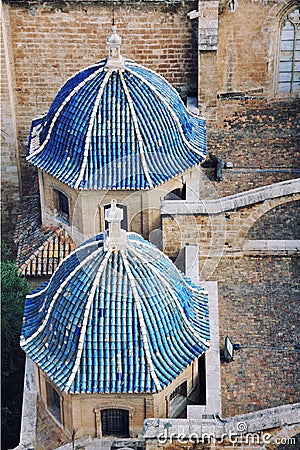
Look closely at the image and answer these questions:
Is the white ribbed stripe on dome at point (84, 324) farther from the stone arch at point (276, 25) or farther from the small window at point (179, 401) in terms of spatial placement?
the stone arch at point (276, 25)

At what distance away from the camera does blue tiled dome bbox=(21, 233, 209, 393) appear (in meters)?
24.1

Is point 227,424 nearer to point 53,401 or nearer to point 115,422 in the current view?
point 115,422

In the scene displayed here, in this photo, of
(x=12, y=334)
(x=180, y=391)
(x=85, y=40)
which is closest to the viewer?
(x=180, y=391)

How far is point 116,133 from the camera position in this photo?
29750 mm

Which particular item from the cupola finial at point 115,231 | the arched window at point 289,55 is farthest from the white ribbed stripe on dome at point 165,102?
the arched window at point 289,55

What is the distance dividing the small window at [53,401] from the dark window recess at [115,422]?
130 cm

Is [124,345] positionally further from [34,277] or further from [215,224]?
[34,277]

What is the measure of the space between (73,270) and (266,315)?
5.66 metres

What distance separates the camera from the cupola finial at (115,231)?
944 inches

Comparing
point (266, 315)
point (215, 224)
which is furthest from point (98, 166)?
point (266, 315)

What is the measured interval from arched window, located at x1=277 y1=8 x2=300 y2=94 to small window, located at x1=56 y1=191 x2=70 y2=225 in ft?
33.7

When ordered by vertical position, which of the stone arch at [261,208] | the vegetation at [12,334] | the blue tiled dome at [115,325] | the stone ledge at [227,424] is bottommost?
the vegetation at [12,334]

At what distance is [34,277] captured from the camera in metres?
32.0

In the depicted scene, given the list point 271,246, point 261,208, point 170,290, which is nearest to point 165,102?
point 261,208
